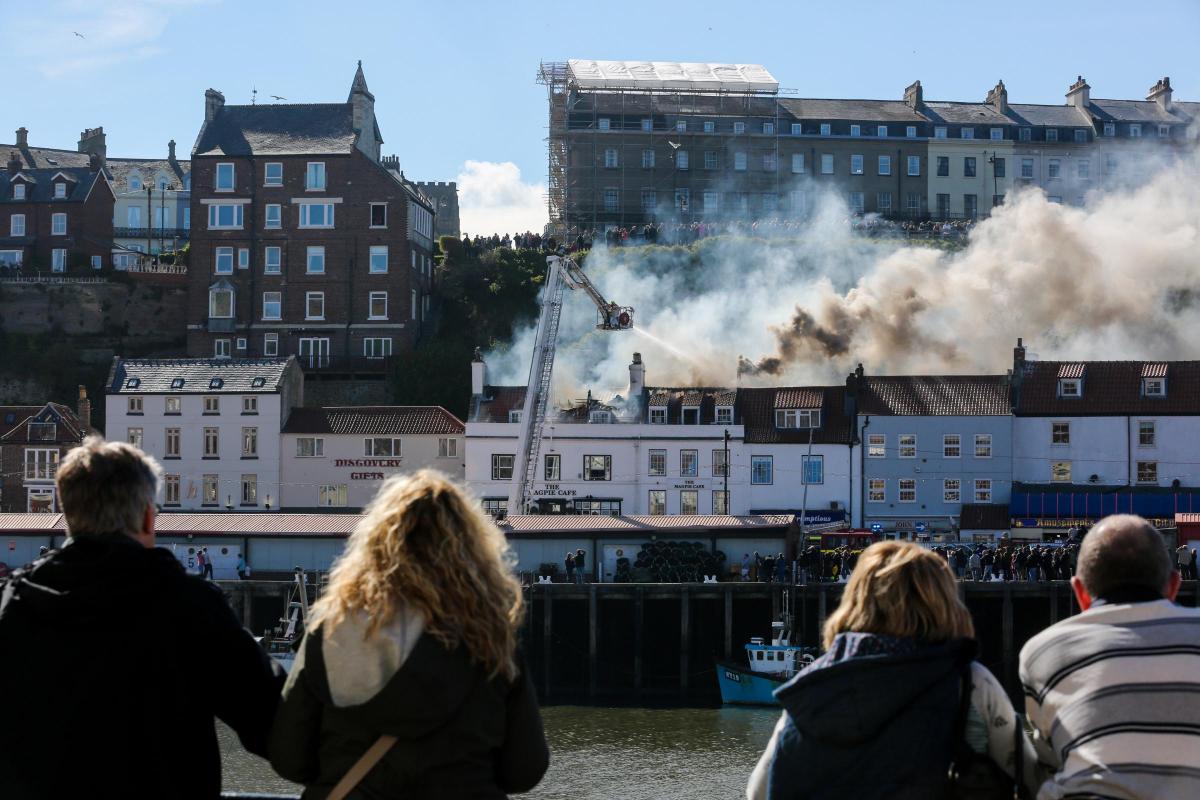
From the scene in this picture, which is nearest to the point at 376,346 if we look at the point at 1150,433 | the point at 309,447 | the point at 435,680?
the point at 309,447

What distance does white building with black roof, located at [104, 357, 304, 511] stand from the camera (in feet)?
215

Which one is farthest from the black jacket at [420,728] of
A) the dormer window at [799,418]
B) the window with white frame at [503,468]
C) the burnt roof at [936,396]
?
the burnt roof at [936,396]

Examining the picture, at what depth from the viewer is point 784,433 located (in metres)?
62.6

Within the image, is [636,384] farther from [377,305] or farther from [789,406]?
[377,305]

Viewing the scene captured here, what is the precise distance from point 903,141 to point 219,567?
2349 inches

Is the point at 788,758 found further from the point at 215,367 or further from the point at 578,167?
the point at 578,167

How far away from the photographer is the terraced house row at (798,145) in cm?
9450

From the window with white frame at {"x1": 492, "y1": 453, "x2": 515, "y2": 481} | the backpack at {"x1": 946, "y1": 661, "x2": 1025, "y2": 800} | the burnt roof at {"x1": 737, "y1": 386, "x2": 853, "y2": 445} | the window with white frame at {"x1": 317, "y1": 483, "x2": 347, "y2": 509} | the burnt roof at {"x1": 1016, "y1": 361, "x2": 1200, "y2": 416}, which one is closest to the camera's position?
the backpack at {"x1": 946, "y1": 661, "x2": 1025, "y2": 800}

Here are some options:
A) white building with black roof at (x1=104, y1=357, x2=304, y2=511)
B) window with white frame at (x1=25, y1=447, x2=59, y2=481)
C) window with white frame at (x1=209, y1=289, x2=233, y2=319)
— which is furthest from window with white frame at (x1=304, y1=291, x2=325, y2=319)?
window with white frame at (x1=25, y1=447, x2=59, y2=481)

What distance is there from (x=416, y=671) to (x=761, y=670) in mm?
40728

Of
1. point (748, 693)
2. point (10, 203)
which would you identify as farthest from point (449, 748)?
point (10, 203)

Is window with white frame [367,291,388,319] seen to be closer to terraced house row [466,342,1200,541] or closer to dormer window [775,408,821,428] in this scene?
terraced house row [466,342,1200,541]

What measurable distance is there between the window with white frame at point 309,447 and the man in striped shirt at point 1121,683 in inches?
2403

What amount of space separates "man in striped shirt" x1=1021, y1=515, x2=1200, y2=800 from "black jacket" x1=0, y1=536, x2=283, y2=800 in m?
2.86
